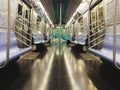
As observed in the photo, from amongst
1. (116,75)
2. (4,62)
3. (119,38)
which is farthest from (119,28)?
(4,62)

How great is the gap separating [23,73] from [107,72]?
172 cm

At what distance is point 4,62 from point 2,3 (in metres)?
1.77

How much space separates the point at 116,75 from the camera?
15.0ft

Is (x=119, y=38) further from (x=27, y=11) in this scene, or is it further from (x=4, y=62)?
(x=27, y=11)

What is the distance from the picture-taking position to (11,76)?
4383 mm

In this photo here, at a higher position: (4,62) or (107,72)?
(4,62)

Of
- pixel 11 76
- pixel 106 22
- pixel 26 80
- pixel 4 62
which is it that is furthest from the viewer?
pixel 106 22

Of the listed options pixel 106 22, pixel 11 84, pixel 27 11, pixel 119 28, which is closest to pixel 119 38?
pixel 119 28

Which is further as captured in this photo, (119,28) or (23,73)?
(23,73)

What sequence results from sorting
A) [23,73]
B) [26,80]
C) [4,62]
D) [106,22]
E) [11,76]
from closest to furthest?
[4,62] → [26,80] → [11,76] → [23,73] → [106,22]

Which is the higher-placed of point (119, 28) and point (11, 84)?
point (119, 28)

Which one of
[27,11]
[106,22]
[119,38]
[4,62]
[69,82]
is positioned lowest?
[69,82]

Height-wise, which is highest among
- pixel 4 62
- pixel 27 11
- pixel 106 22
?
pixel 27 11

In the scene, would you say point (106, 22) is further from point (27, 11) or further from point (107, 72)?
point (27, 11)
